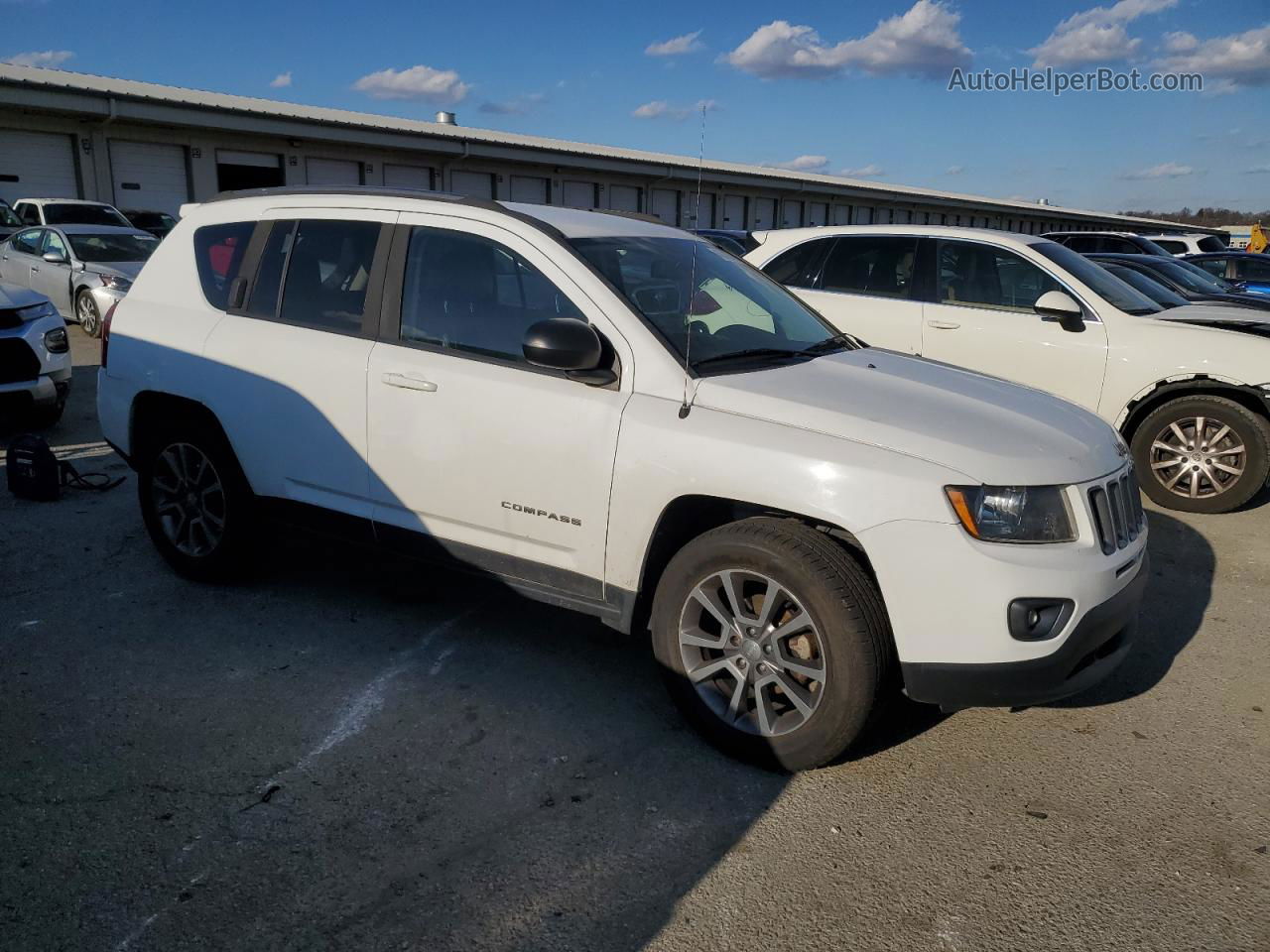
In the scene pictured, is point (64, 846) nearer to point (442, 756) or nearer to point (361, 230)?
point (442, 756)

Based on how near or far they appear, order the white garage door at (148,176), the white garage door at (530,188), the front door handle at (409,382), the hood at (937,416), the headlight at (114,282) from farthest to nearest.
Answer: the white garage door at (530,188), the white garage door at (148,176), the headlight at (114,282), the front door handle at (409,382), the hood at (937,416)

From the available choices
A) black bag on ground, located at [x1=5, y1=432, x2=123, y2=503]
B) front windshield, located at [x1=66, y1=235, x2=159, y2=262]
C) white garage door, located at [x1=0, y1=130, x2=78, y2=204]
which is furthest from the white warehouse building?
black bag on ground, located at [x1=5, y1=432, x2=123, y2=503]

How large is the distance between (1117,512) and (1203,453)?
4070 millimetres

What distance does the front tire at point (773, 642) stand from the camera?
10.1 feet

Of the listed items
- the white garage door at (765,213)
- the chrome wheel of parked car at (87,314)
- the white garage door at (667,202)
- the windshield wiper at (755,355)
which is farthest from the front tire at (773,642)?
the white garage door at (765,213)

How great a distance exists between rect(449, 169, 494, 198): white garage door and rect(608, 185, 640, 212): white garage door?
5090mm

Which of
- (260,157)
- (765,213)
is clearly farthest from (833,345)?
(765,213)

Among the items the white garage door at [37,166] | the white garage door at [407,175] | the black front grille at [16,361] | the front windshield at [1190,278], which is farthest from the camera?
the white garage door at [407,175]

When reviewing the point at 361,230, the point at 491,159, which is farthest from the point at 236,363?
the point at 491,159

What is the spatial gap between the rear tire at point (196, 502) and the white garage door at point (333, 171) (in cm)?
2403

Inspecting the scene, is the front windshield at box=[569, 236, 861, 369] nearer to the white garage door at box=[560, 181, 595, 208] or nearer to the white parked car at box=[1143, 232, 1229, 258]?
the white parked car at box=[1143, 232, 1229, 258]

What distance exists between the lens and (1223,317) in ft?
24.2

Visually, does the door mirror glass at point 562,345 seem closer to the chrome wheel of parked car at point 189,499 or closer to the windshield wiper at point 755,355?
the windshield wiper at point 755,355

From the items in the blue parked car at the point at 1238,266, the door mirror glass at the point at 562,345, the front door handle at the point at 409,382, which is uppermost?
the blue parked car at the point at 1238,266
